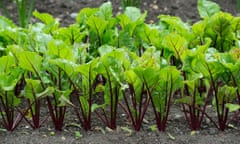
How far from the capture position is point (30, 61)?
2711mm

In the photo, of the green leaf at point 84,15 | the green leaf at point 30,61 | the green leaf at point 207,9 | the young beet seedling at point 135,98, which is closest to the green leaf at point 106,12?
the green leaf at point 84,15

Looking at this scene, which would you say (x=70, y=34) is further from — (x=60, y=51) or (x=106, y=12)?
(x=60, y=51)

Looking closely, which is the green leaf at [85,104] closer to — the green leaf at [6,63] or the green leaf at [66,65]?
the green leaf at [66,65]

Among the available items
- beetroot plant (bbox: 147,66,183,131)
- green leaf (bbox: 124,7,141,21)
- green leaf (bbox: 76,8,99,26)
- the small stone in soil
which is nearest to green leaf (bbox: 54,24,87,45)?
green leaf (bbox: 76,8,99,26)

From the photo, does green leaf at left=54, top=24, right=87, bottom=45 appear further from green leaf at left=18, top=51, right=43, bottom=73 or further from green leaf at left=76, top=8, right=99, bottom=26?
green leaf at left=18, top=51, right=43, bottom=73

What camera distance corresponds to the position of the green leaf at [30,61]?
106 inches

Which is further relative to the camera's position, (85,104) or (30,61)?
(85,104)

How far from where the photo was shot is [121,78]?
8.92ft

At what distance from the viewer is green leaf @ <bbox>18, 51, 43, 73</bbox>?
2.69 meters

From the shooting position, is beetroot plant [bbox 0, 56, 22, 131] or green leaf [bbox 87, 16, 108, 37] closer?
beetroot plant [bbox 0, 56, 22, 131]

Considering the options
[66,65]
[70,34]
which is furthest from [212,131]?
[70,34]

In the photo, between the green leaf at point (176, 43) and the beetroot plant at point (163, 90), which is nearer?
the beetroot plant at point (163, 90)

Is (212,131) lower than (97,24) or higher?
lower

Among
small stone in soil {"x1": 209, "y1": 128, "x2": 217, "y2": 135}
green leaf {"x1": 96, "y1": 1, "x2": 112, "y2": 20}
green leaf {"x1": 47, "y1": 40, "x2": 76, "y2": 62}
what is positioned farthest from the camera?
green leaf {"x1": 96, "y1": 1, "x2": 112, "y2": 20}
